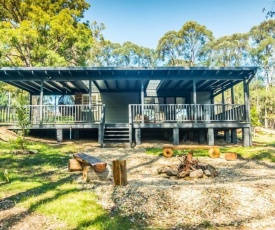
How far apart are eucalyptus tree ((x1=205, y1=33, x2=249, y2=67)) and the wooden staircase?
116 feet

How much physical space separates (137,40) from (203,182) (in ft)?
156

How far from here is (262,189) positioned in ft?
17.3

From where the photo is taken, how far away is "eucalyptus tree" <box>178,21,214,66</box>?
44.1 meters

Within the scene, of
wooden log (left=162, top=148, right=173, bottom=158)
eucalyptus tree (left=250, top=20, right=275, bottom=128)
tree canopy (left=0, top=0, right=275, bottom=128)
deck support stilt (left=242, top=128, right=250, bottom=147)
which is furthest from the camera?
eucalyptus tree (left=250, top=20, right=275, bottom=128)

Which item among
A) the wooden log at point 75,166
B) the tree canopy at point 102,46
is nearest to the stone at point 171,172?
the wooden log at point 75,166

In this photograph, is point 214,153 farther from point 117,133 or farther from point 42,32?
point 42,32

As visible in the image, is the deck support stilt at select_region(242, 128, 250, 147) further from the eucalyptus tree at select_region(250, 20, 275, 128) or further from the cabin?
the eucalyptus tree at select_region(250, 20, 275, 128)

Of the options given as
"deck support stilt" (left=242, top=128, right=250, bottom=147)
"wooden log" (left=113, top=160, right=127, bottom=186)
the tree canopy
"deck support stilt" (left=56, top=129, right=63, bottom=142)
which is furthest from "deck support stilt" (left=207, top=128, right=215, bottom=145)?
"wooden log" (left=113, top=160, right=127, bottom=186)

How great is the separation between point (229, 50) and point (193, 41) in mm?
7181

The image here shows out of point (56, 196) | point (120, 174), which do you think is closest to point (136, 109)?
point (120, 174)

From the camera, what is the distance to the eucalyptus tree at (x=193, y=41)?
44125 mm

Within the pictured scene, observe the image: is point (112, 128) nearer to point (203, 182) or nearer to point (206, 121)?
point (206, 121)

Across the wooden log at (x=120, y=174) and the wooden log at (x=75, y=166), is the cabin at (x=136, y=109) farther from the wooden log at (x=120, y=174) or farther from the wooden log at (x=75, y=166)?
the wooden log at (x=120, y=174)

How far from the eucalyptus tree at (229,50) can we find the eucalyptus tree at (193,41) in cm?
116
